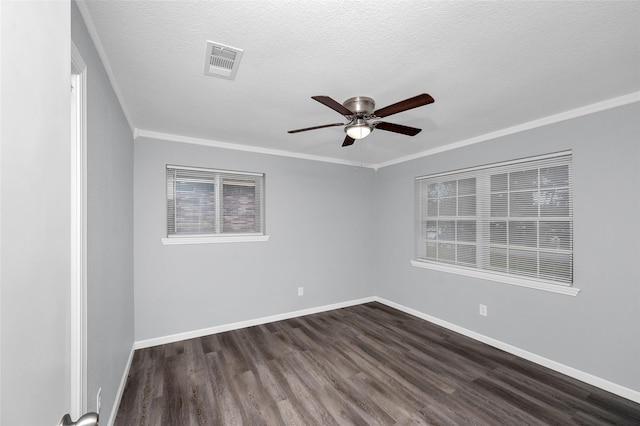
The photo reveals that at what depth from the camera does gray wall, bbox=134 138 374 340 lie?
123 inches

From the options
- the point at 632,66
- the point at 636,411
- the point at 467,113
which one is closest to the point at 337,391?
the point at 636,411

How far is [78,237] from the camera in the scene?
51.4 inches

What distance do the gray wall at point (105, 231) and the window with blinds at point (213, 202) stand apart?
78 cm

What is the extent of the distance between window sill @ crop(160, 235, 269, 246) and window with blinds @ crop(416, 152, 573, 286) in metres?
2.41

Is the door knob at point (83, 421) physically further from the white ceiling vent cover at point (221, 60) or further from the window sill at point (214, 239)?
the window sill at point (214, 239)

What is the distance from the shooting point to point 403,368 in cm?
266

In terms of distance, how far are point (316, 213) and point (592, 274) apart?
3.13 meters

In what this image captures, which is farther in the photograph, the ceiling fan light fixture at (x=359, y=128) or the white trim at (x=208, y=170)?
the white trim at (x=208, y=170)

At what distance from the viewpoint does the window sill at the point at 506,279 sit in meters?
2.59

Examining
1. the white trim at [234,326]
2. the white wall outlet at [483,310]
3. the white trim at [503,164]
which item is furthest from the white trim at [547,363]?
the white trim at [503,164]

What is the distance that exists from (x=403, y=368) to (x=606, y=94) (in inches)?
116

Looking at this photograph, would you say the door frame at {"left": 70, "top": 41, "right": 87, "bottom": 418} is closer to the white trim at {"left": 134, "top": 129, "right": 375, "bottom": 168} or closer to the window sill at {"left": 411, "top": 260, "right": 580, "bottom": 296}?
the white trim at {"left": 134, "top": 129, "right": 375, "bottom": 168}

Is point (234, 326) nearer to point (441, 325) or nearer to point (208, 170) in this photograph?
point (208, 170)

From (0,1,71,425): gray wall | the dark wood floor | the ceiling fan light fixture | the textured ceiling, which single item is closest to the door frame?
the textured ceiling
